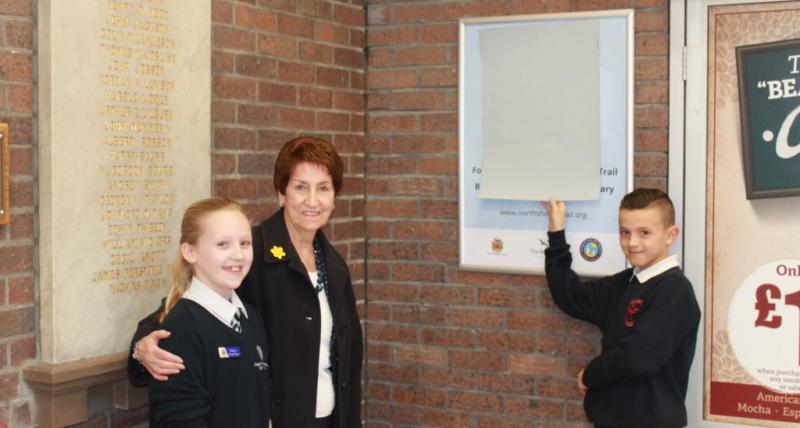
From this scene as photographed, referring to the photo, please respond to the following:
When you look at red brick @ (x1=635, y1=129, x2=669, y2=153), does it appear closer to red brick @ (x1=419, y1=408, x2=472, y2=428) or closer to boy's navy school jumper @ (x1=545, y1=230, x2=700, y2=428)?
boy's navy school jumper @ (x1=545, y1=230, x2=700, y2=428)

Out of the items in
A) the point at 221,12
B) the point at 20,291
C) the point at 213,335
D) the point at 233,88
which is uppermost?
the point at 221,12

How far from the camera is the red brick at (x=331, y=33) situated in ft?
13.1

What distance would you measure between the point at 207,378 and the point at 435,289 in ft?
5.38

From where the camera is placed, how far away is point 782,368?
Result: 11.5 feet

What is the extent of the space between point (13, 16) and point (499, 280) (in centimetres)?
207

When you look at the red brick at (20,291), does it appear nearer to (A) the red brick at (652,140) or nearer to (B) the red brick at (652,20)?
(A) the red brick at (652,140)

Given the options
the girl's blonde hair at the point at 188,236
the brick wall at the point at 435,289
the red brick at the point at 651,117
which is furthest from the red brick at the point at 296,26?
the red brick at the point at 651,117

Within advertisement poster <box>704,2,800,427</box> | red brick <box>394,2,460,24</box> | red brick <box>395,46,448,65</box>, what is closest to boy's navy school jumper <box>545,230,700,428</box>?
advertisement poster <box>704,2,800,427</box>

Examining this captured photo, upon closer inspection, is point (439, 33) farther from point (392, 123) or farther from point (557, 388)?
point (557, 388)

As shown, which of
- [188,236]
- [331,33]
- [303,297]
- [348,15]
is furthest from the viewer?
[348,15]

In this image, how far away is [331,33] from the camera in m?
4.07

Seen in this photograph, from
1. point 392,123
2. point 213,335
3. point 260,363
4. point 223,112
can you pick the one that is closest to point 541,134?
point 392,123

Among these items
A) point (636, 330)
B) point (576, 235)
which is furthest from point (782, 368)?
point (576, 235)

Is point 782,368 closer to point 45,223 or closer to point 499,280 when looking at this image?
point 499,280
